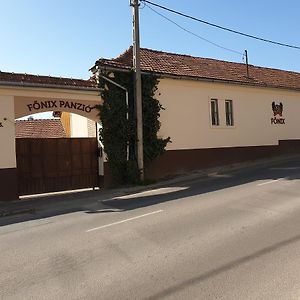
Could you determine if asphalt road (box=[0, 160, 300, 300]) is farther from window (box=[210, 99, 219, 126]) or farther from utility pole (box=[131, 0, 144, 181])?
window (box=[210, 99, 219, 126])

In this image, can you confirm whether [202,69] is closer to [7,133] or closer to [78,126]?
[78,126]

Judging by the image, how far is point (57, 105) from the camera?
1669cm

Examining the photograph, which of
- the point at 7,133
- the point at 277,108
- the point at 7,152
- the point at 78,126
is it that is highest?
the point at 277,108

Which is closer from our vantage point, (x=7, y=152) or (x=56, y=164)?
(x=7, y=152)

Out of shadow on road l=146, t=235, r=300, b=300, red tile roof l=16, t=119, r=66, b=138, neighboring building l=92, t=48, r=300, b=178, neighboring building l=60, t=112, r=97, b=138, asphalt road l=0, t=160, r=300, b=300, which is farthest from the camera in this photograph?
red tile roof l=16, t=119, r=66, b=138

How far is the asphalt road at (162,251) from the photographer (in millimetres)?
5457

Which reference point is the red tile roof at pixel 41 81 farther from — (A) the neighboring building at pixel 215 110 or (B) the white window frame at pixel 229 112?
(B) the white window frame at pixel 229 112

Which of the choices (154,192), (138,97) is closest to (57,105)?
(138,97)

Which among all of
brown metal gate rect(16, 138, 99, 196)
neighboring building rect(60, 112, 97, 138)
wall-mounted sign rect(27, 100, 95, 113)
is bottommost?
brown metal gate rect(16, 138, 99, 196)

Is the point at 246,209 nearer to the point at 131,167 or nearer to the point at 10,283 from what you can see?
the point at 10,283

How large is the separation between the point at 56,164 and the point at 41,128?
56.6 ft

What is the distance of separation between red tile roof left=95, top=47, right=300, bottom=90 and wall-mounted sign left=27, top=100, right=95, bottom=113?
179 centimetres

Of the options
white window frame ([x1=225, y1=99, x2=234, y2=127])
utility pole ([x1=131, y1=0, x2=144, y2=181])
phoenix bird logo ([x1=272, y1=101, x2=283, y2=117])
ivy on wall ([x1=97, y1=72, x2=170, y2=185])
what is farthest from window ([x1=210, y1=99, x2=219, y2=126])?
utility pole ([x1=131, y1=0, x2=144, y2=181])

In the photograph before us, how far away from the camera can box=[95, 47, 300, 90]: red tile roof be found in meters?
19.9
